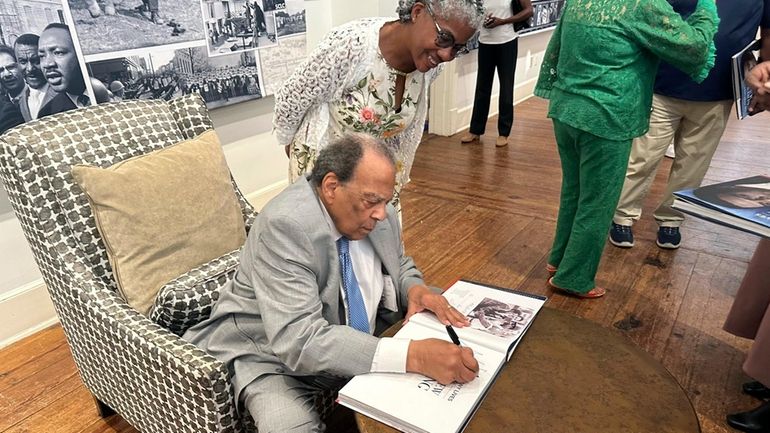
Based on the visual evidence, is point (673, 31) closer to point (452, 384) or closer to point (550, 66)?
point (550, 66)

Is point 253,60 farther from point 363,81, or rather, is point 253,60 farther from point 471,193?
point 471,193

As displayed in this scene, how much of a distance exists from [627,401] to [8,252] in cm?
217

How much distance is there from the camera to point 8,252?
206cm

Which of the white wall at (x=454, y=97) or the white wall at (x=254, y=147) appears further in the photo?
the white wall at (x=454, y=97)

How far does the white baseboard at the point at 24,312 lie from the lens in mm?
2100

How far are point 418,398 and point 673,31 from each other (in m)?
1.47

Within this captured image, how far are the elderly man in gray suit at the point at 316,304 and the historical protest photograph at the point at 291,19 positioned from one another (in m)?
1.76

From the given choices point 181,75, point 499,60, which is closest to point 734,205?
point 181,75

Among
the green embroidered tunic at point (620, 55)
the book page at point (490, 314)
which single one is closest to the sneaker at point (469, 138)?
the green embroidered tunic at point (620, 55)

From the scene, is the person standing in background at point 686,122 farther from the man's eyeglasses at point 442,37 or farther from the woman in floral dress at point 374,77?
the man's eyeglasses at point 442,37

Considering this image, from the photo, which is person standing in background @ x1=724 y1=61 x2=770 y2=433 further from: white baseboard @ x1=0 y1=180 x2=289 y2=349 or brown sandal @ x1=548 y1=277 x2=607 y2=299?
white baseboard @ x1=0 y1=180 x2=289 y2=349

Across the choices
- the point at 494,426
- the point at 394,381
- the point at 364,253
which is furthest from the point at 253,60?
the point at 494,426

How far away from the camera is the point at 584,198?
213 centimetres

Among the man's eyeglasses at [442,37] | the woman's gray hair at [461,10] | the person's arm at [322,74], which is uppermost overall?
the woman's gray hair at [461,10]
